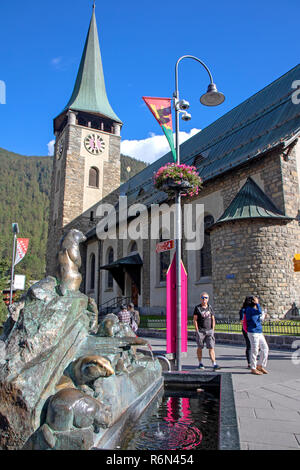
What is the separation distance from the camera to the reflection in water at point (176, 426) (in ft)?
11.7

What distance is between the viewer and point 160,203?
83.4 feet

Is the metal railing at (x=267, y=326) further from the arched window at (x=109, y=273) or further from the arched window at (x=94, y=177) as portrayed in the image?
the arched window at (x=94, y=177)

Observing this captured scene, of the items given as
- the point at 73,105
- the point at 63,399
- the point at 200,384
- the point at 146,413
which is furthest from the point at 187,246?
the point at 73,105

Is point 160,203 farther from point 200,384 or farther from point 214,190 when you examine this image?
point 200,384

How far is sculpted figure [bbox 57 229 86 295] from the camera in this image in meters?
4.75

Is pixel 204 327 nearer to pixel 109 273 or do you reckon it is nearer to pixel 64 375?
pixel 64 375

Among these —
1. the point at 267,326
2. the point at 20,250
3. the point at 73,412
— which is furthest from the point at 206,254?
the point at 73,412

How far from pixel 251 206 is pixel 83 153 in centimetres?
2585

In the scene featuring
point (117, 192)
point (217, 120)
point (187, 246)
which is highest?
point (217, 120)

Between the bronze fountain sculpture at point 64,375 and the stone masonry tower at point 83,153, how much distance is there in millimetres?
32121

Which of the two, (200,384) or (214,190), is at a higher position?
(214,190)

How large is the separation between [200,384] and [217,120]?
2489 centimetres

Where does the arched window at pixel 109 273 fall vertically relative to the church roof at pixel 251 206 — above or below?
below

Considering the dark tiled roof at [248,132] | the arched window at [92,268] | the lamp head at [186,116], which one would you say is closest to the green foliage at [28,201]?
the arched window at [92,268]
